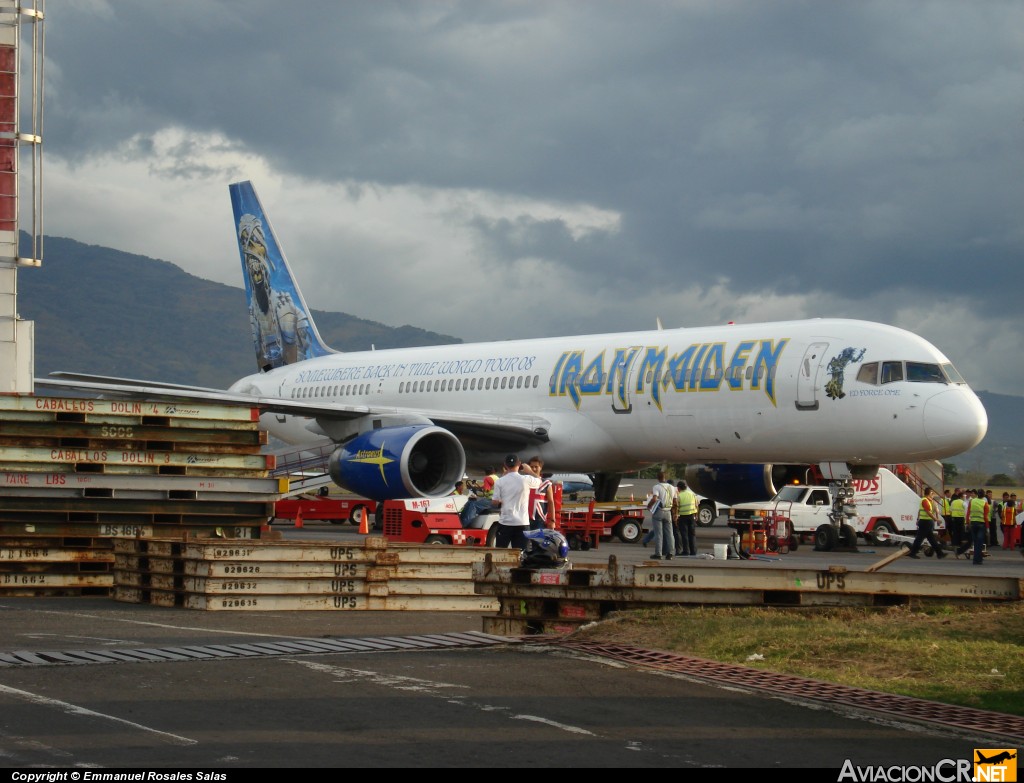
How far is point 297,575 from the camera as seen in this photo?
42.1 ft

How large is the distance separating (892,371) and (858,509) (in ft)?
24.4

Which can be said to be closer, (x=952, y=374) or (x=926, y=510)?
(x=952, y=374)

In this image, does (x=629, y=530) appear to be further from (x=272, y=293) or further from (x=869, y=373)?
(x=272, y=293)

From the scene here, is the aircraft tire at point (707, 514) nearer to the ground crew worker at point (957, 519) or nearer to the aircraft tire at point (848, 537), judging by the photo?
the ground crew worker at point (957, 519)

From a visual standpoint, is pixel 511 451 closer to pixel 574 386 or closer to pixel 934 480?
pixel 574 386

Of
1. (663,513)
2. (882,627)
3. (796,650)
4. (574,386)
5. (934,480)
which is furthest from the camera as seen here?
(934,480)

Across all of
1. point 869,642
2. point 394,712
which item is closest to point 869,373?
point 869,642

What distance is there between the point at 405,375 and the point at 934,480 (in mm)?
15749

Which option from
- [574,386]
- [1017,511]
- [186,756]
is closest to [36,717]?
[186,756]

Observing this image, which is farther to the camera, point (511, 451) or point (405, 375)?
point (405, 375)

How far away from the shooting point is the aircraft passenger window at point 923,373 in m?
20.8

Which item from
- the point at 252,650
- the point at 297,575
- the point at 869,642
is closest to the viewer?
the point at 869,642

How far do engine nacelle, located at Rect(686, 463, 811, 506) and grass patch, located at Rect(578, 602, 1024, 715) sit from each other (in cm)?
1594

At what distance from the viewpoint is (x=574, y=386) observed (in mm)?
25531
